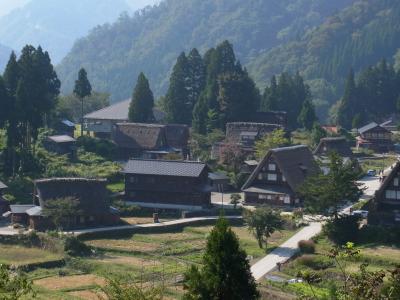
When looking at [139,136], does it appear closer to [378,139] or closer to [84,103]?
[84,103]

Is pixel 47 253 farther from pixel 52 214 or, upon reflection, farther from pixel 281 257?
pixel 281 257

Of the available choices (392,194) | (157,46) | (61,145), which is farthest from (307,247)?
(157,46)

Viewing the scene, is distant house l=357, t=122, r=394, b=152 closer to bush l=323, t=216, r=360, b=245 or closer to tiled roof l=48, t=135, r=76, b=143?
tiled roof l=48, t=135, r=76, b=143

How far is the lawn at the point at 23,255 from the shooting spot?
121 ft

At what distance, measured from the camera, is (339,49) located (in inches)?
5625

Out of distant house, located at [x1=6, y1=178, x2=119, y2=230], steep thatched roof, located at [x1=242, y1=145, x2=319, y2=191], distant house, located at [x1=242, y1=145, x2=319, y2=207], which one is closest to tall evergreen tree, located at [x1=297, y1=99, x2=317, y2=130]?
steep thatched roof, located at [x1=242, y1=145, x2=319, y2=191]

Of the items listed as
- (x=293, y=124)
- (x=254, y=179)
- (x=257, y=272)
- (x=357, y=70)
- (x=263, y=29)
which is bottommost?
(x=257, y=272)

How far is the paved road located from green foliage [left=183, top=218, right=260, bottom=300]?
15.2m

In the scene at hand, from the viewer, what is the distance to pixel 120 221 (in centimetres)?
4491

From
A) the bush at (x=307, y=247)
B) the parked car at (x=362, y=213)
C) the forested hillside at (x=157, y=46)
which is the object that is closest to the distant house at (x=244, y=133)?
the parked car at (x=362, y=213)

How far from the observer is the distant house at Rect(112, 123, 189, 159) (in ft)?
200

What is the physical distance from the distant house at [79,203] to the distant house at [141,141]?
16059mm

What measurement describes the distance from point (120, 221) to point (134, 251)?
6.11m

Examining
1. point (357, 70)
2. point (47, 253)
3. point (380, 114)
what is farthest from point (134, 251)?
point (357, 70)
